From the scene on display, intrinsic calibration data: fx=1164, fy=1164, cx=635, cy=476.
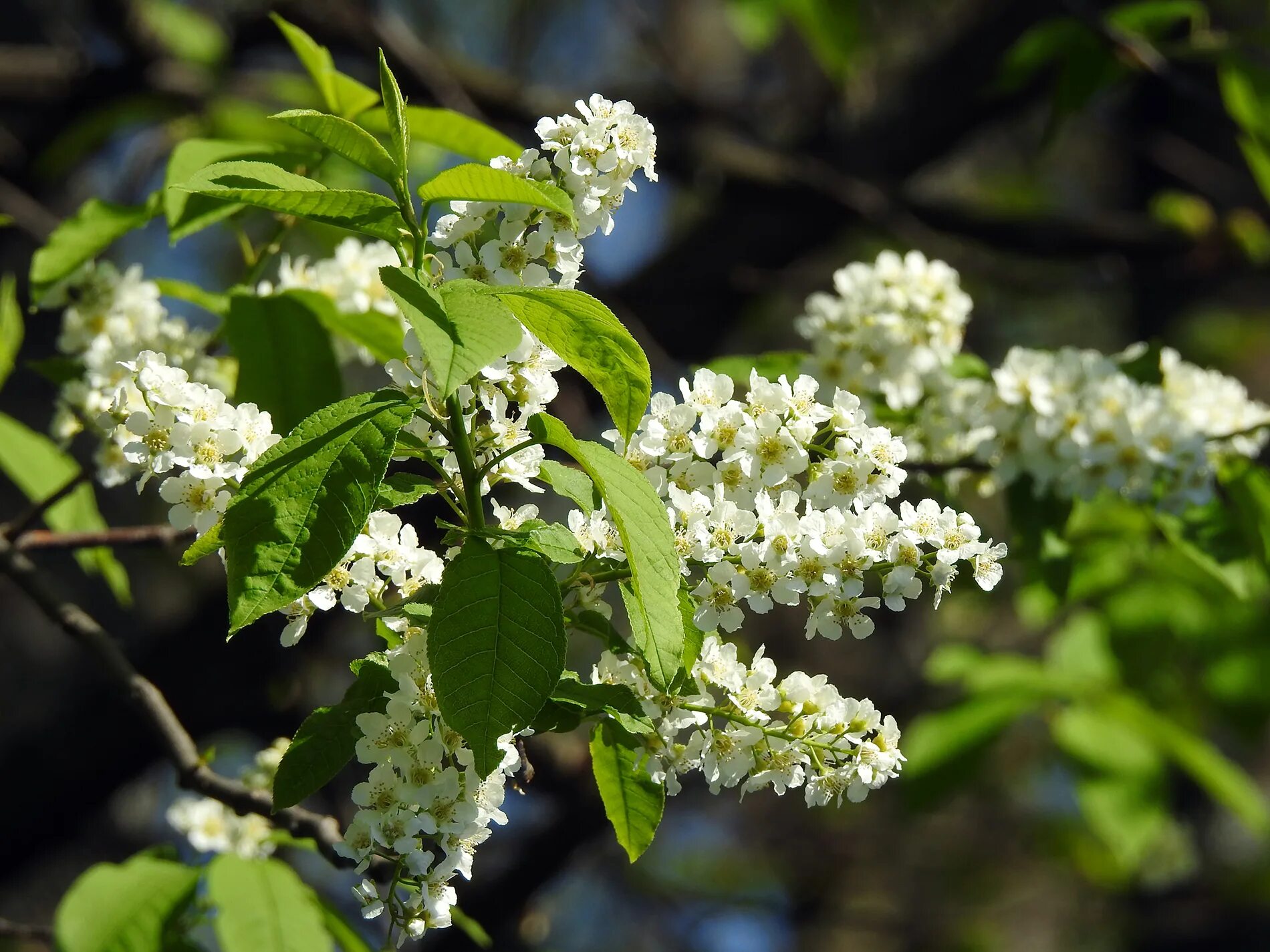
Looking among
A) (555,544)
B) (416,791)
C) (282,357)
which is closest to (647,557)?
(555,544)

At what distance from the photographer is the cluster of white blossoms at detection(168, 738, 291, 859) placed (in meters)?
2.16

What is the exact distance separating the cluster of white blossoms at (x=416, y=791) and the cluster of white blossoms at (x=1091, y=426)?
4.63 ft

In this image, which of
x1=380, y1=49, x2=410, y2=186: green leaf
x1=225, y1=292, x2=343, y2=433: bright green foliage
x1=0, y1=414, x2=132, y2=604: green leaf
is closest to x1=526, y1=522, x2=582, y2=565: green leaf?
x1=380, y1=49, x2=410, y2=186: green leaf

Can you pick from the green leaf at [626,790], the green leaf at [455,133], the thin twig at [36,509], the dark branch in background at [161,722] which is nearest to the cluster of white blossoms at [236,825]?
the dark branch in background at [161,722]

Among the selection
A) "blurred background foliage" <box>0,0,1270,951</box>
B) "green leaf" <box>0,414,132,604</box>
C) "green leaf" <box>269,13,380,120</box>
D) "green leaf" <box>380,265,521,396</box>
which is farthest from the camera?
"blurred background foliage" <box>0,0,1270,951</box>

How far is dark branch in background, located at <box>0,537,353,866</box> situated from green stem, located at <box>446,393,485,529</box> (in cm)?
54

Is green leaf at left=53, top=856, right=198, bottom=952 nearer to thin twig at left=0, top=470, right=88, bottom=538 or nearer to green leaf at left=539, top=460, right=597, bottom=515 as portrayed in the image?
thin twig at left=0, top=470, right=88, bottom=538

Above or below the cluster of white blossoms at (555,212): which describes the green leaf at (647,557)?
below

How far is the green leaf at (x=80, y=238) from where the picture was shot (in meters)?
2.06

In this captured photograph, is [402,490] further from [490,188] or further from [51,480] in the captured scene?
[51,480]

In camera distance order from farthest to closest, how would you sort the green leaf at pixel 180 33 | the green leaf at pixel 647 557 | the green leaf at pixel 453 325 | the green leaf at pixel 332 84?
the green leaf at pixel 180 33 → the green leaf at pixel 332 84 → the green leaf at pixel 647 557 → the green leaf at pixel 453 325

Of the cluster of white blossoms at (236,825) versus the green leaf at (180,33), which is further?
the green leaf at (180,33)


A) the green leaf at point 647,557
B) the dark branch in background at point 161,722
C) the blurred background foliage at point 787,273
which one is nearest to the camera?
the green leaf at point 647,557

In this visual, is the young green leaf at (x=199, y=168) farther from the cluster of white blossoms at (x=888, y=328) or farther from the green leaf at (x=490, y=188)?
the cluster of white blossoms at (x=888, y=328)
